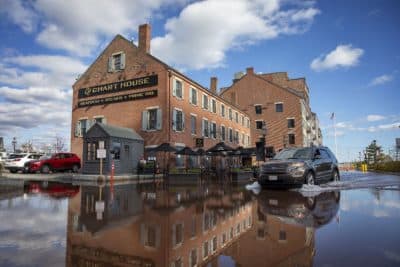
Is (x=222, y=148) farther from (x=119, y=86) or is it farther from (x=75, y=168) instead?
(x=75, y=168)

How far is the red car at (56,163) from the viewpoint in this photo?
2302 centimetres

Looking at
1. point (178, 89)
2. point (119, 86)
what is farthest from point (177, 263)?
point (119, 86)

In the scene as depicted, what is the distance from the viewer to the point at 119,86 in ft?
89.9

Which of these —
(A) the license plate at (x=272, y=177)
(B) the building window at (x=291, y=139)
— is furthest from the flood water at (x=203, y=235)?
(B) the building window at (x=291, y=139)

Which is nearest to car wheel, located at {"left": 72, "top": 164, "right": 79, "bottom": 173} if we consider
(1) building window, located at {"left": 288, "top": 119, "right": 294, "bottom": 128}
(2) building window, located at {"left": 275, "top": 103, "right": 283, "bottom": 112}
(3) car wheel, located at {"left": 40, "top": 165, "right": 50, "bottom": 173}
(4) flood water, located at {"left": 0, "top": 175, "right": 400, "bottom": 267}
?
(3) car wheel, located at {"left": 40, "top": 165, "right": 50, "bottom": 173}

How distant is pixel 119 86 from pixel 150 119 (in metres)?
5.06

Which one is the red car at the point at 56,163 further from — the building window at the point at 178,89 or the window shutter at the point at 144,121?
the building window at the point at 178,89

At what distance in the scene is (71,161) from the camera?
25266 millimetres

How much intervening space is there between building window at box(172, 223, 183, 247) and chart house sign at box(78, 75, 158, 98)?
68.8 feet

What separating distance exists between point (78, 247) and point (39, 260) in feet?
1.97

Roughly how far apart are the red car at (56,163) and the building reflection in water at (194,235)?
18.3 metres

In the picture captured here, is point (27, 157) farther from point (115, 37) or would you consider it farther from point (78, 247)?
point (78, 247)

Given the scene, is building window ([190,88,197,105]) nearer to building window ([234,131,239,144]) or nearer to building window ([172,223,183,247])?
building window ([234,131,239,144])

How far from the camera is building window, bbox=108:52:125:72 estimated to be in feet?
90.5
